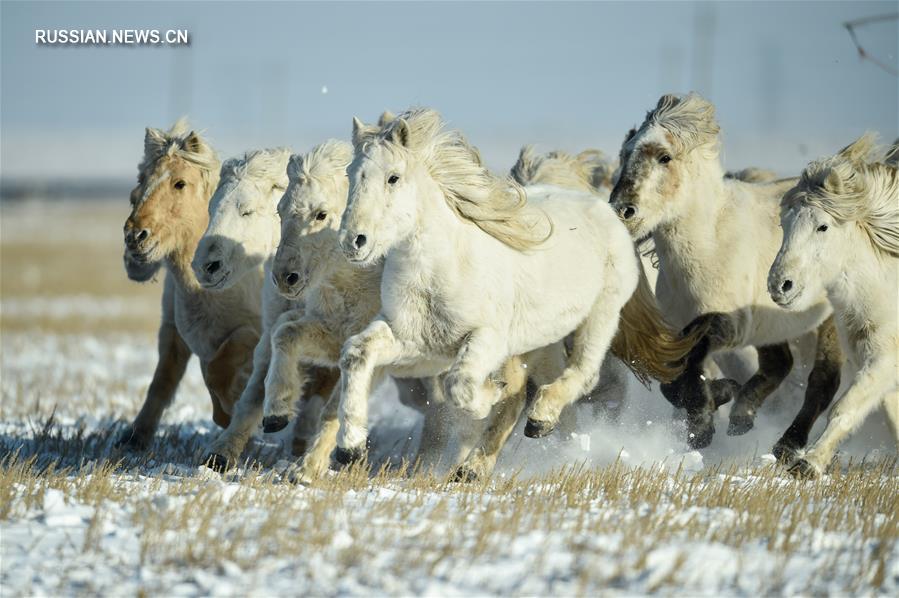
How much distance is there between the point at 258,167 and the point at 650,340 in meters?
2.83

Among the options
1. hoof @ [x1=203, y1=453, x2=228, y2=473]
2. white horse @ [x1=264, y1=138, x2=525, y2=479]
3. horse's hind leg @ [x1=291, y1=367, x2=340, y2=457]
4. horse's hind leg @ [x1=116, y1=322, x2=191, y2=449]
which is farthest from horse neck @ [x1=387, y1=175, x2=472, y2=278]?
horse's hind leg @ [x1=116, y1=322, x2=191, y2=449]

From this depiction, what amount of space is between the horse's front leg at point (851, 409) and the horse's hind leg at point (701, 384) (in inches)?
38.8

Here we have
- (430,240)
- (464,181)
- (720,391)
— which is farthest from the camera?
(720,391)

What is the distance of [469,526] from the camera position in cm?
503

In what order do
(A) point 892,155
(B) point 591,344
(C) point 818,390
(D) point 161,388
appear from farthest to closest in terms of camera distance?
(D) point 161,388
(A) point 892,155
(C) point 818,390
(B) point 591,344

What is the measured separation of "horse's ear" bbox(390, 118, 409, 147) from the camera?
6.27 metres

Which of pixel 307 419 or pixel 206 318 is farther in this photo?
pixel 307 419

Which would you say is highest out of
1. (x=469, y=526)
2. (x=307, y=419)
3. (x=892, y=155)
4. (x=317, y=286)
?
(x=892, y=155)

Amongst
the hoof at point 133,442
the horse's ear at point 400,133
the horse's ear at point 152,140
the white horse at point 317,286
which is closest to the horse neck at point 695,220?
the white horse at point 317,286

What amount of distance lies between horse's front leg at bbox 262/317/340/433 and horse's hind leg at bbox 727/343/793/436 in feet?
9.66

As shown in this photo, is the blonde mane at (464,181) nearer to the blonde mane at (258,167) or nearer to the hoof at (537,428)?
the hoof at (537,428)

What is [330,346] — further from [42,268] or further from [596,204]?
[42,268]

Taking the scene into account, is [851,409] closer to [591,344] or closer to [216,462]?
[591,344]

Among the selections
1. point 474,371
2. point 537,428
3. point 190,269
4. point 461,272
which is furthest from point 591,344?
point 190,269
